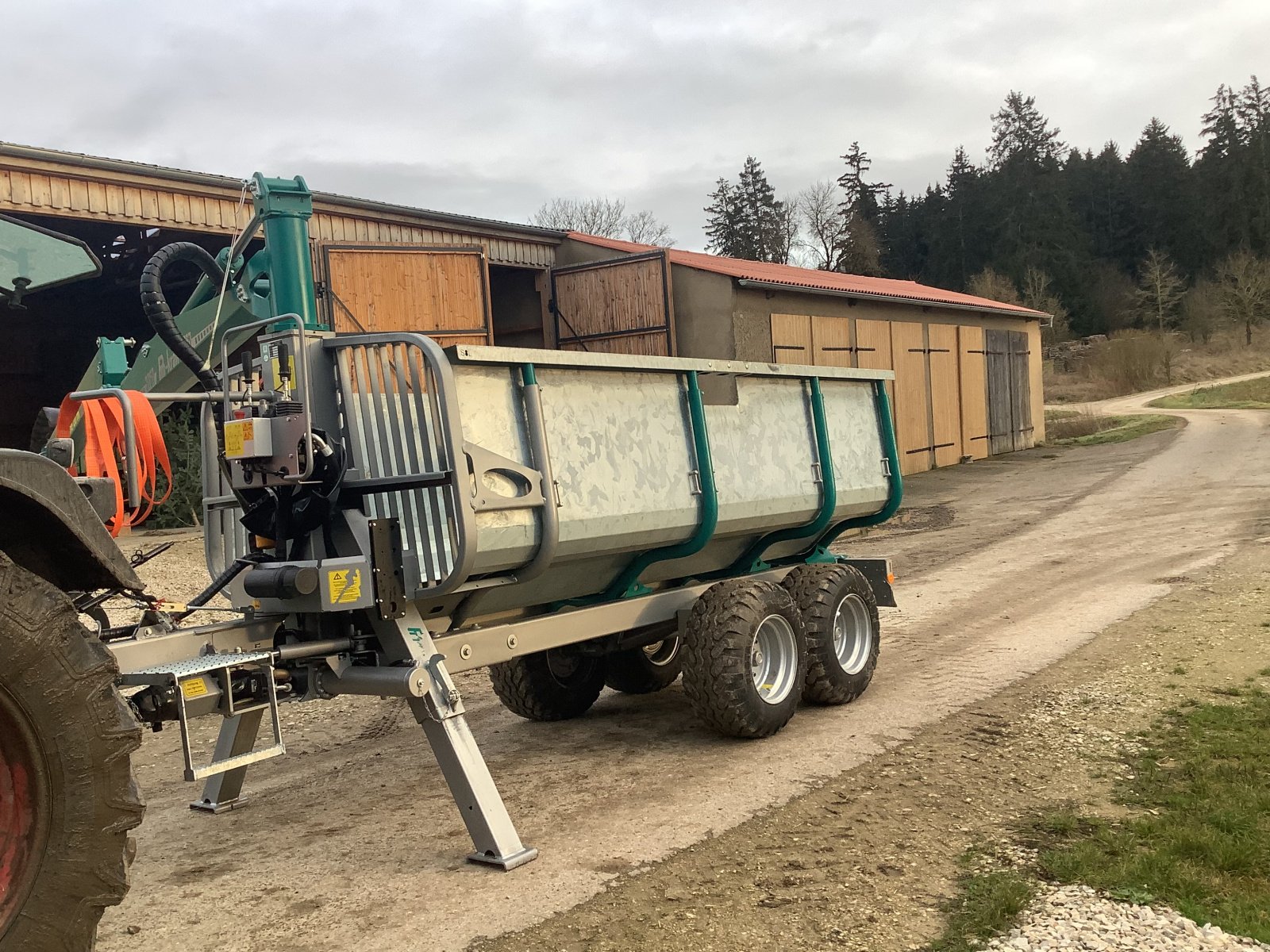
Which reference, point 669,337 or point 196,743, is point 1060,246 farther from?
point 196,743

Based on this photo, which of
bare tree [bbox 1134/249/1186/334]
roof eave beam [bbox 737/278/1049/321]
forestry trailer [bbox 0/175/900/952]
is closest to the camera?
forestry trailer [bbox 0/175/900/952]

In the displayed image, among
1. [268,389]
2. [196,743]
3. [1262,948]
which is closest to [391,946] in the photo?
[268,389]

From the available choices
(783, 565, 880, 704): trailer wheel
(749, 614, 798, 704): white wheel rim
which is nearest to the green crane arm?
(749, 614, 798, 704): white wheel rim

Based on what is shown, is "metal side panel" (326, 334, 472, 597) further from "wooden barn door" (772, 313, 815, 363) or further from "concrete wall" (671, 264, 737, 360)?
"wooden barn door" (772, 313, 815, 363)

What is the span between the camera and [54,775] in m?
2.91

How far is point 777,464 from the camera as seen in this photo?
6543 mm

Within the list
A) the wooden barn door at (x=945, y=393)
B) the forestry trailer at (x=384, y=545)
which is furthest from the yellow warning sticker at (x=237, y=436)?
the wooden barn door at (x=945, y=393)

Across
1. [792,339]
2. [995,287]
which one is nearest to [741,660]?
[792,339]

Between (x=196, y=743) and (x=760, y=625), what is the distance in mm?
3432

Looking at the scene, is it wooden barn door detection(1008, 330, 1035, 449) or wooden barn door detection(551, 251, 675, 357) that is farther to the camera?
wooden barn door detection(1008, 330, 1035, 449)

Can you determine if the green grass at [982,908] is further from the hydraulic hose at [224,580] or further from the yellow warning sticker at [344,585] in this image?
the hydraulic hose at [224,580]

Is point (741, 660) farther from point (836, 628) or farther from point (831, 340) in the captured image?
point (831, 340)

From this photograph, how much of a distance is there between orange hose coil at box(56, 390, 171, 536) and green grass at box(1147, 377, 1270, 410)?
1400 inches

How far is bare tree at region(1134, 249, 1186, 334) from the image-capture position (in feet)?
196
